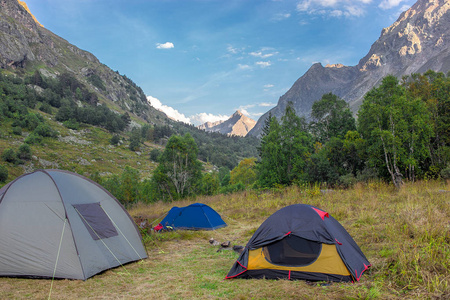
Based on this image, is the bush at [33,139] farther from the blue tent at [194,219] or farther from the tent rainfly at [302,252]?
the tent rainfly at [302,252]

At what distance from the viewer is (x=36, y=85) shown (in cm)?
8856

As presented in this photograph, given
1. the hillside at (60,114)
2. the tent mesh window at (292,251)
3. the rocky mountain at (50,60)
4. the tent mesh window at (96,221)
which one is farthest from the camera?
the rocky mountain at (50,60)

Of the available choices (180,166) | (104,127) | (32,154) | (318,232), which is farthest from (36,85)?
(318,232)

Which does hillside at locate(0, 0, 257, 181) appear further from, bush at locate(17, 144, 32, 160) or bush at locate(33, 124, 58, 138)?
bush at locate(33, 124, 58, 138)

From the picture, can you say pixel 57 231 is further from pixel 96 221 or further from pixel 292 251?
pixel 292 251

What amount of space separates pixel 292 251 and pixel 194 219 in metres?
7.57

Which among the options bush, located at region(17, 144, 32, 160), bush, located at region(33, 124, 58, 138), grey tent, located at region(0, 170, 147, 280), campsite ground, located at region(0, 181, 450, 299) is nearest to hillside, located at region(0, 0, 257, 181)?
bush, located at region(17, 144, 32, 160)

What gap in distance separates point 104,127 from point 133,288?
A: 93572mm

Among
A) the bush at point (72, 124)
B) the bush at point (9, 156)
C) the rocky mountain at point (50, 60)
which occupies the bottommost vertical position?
the bush at point (9, 156)

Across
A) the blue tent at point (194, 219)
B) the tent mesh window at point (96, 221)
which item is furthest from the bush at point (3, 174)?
the tent mesh window at point (96, 221)

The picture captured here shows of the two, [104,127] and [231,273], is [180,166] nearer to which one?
[231,273]

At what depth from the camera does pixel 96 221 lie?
259 inches

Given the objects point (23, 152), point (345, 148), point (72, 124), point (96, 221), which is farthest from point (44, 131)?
point (96, 221)

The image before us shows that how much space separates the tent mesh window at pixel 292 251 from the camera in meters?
5.17
